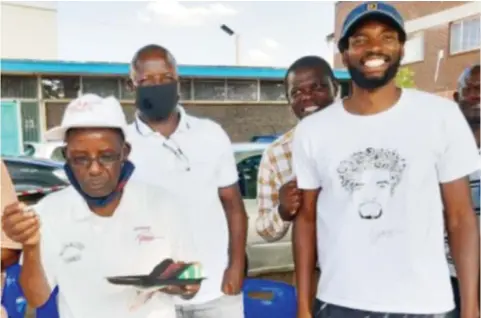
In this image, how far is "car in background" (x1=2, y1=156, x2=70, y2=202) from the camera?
3721 mm

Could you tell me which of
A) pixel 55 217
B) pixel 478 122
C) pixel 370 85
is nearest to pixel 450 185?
pixel 370 85

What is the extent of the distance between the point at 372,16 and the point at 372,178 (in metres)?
0.49

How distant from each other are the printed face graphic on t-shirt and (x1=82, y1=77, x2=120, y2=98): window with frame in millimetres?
5281

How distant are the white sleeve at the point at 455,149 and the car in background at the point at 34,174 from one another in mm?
2656

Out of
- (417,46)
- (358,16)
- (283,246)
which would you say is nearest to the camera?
(358,16)

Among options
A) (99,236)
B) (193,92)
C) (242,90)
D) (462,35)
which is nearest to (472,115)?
(99,236)

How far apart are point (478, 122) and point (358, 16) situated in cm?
78

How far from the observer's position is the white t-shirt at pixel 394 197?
5.28 ft

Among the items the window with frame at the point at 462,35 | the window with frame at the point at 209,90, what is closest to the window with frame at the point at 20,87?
the window with frame at the point at 209,90

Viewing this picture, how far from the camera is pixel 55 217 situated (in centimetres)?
167

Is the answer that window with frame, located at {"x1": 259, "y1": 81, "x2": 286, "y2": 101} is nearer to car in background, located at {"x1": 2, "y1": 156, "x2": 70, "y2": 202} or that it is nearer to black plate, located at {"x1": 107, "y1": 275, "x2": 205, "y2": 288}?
car in background, located at {"x1": 2, "y1": 156, "x2": 70, "y2": 202}

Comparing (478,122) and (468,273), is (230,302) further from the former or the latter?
(478,122)

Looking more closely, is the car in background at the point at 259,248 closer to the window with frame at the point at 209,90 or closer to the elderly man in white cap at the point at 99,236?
the elderly man in white cap at the point at 99,236

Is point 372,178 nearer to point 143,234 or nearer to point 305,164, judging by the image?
point 305,164
